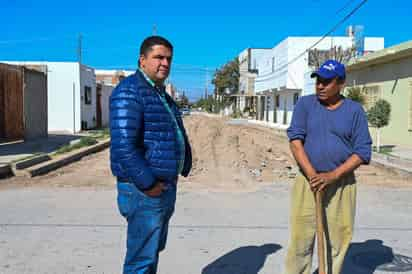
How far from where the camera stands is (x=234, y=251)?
4988 mm

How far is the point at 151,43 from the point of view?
2.94m

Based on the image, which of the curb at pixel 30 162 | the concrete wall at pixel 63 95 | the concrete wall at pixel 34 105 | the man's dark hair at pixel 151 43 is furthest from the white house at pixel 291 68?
the man's dark hair at pixel 151 43

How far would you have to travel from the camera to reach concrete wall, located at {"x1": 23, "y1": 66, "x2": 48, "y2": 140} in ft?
57.1

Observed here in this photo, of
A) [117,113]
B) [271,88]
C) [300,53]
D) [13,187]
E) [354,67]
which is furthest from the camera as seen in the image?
[271,88]

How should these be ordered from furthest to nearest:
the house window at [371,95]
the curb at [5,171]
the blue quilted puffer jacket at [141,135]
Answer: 1. the house window at [371,95]
2. the curb at [5,171]
3. the blue quilted puffer jacket at [141,135]

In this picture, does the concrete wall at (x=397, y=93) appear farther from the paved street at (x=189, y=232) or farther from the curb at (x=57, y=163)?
the curb at (x=57, y=163)

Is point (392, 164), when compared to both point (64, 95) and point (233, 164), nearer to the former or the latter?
point (233, 164)

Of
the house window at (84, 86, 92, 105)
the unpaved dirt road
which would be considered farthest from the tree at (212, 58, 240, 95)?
the unpaved dirt road

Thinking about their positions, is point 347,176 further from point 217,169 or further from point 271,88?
point 271,88

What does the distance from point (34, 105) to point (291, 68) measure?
87.5 ft

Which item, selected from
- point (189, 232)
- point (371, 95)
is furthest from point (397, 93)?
point (189, 232)

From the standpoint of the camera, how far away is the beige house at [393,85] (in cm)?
1770

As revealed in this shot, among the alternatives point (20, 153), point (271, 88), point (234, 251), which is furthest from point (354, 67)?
point (271, 88)

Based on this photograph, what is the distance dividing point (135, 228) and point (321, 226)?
1268 millimetres
